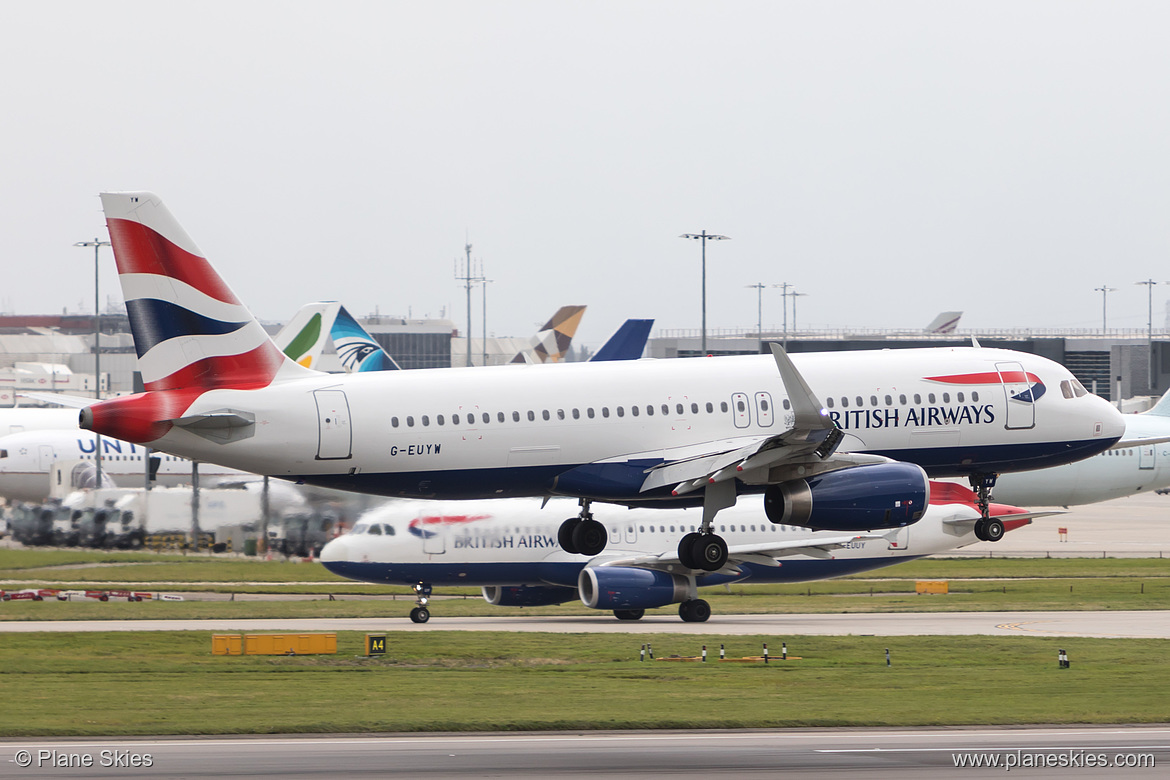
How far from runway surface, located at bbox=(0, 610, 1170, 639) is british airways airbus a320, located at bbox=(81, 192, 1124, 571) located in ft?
106

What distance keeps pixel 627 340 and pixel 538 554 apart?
52.8 ft

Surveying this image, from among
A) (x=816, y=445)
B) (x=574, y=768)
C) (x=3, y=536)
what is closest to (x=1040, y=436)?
(x=816, y=445)

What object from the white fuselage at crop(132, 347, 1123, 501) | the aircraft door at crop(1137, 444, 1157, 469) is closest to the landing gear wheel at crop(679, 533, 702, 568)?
the white fuselage at crop(132, 347, 1123, 501)

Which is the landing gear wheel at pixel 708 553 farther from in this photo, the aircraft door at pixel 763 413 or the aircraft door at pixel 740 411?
the aircraft door at pixel 763 413

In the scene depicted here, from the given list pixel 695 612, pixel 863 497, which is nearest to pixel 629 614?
pixel 695 612

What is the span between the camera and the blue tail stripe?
137 feet

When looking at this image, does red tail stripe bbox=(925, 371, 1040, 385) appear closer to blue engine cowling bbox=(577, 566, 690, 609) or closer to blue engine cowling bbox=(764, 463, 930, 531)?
blue engine cowling bbox=(764, 463, 930, 531)

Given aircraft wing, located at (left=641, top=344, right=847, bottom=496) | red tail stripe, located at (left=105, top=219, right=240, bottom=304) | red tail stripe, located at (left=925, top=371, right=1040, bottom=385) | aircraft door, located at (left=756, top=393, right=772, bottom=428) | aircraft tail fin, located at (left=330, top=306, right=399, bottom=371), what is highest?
aircraft tail fin, located at (left=330, top=306, right=399, bottom=371)

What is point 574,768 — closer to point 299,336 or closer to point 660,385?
point 660,385

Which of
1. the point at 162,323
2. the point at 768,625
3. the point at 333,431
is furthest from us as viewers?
the point at 768,625

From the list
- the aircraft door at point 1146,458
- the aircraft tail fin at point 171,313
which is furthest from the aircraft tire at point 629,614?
the aircraft door at point 1146,458

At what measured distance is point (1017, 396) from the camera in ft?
156

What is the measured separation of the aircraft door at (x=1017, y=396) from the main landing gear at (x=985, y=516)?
2164 millimetres

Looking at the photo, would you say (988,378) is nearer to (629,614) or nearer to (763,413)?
(763,413)
